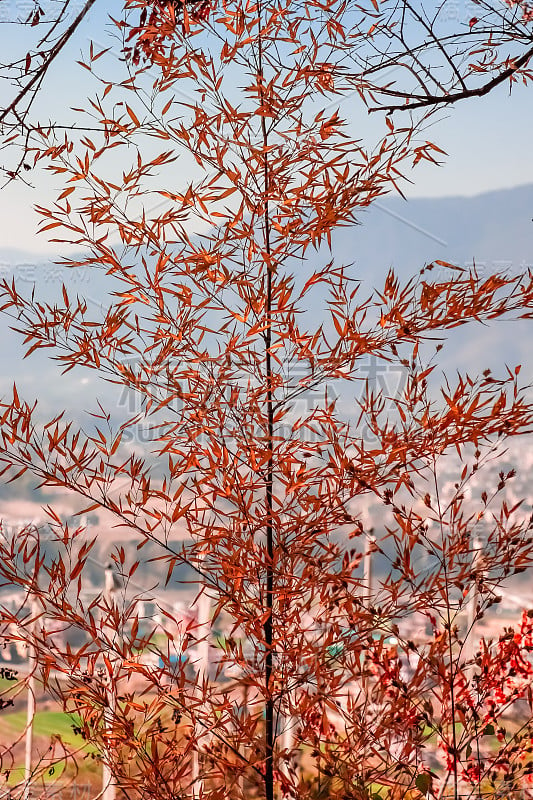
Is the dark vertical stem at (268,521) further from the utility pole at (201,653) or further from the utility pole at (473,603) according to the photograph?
the utility pole at (473,603)

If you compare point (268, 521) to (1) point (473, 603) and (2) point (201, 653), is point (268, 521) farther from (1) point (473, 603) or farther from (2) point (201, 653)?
(1) point (473, 603)

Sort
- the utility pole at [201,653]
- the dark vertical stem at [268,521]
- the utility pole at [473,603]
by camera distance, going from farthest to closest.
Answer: the utility pole at [473,603] < the dark vertical stem at [268,521] < the utility pole at [201,653]

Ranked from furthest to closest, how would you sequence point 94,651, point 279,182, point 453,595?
point 453,595
point 279,182
point 94,651

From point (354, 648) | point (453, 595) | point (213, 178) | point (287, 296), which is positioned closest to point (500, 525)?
point (453, 595)

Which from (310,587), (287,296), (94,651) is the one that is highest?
(287,296)

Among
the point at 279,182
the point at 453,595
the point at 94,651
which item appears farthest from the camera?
the point at 453,595

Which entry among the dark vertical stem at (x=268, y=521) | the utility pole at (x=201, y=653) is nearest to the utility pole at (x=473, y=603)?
the dark vertical stem at (x=268, y=521)

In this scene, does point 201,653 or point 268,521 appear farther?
point 201,653

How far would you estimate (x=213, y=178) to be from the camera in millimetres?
2166

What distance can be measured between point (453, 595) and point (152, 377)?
1140mm

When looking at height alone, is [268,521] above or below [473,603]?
below

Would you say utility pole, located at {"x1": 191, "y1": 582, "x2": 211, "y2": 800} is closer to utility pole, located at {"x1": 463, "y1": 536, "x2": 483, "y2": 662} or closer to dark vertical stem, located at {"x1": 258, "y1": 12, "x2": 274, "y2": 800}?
dark vertical stem, located at {"x1": 258, "y1": 12, "x2": 274, "y2": 800}

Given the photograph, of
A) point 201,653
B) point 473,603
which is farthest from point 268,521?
point 473,603

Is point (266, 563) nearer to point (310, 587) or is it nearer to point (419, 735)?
point (310, 587)
